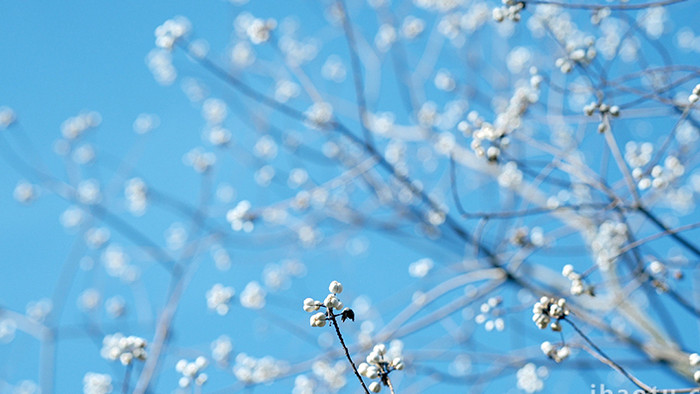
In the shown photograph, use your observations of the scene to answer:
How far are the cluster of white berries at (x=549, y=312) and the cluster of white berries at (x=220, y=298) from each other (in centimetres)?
300

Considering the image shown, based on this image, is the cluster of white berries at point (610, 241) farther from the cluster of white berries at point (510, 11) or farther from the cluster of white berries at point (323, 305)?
the cluster of white berries at point (323, 305)

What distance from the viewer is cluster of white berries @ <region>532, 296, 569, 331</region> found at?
2574 mm

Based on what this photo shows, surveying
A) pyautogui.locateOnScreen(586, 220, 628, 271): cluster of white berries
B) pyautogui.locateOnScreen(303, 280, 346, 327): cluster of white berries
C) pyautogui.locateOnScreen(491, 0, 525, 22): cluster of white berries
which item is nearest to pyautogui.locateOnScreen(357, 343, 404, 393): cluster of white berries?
pyautogui.locateOnScreen(303, 280, 346, 327): cluster of white berries

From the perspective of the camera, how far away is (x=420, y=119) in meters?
5.96

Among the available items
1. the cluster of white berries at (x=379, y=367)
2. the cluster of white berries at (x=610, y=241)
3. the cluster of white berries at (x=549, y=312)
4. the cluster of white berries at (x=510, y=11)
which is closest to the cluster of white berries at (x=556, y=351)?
the cluster of white berries at (x=549, y=312)

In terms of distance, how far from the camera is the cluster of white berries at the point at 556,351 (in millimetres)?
2740

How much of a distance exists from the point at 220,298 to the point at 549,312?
307 cm

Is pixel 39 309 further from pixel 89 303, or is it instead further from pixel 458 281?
pixel 458 281

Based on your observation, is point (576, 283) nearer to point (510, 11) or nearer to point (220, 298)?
point (510, 11)

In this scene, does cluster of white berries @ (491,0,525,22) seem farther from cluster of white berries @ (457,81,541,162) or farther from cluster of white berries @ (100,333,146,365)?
cluster of white berries @ (100,333,146,365)

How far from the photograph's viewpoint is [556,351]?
2881 millimetres

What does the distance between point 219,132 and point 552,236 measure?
10.4 ft

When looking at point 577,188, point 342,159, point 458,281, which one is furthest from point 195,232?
point 577,188

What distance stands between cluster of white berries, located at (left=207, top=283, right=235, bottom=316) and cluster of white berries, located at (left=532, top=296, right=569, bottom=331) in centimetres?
300
